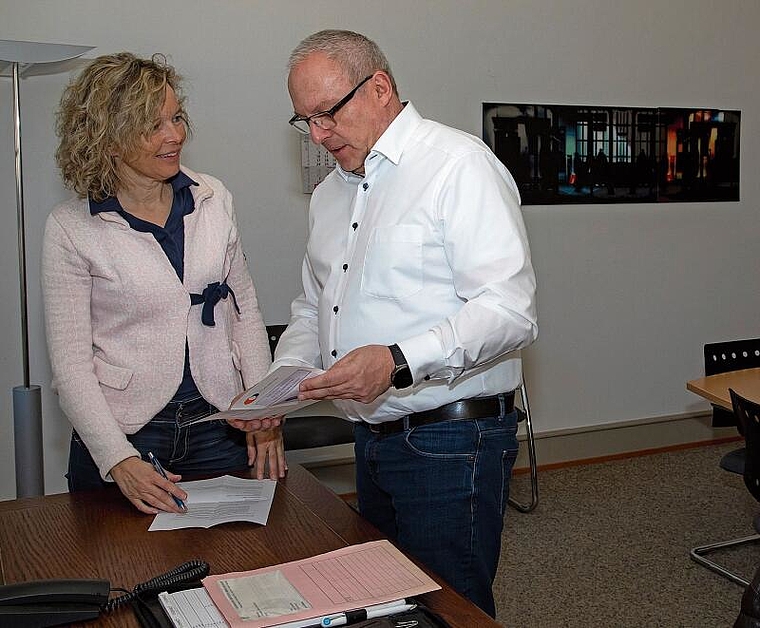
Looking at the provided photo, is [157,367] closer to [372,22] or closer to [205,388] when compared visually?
[205,388]

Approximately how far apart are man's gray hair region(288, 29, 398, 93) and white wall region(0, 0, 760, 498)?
7.55ft

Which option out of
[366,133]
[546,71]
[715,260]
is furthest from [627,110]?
[366,133]

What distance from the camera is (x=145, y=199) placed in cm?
230

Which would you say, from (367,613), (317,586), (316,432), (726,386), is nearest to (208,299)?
(317,586)

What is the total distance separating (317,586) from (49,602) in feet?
1.41

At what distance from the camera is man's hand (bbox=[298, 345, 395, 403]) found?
5.88 ft

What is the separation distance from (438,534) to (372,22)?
10.1 feet

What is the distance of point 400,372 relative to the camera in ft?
6.01

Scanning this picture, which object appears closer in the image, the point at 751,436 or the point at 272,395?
the point at 272,395

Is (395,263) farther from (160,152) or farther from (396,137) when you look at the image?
(160,152)

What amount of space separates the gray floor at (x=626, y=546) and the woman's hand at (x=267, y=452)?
1.42 meters

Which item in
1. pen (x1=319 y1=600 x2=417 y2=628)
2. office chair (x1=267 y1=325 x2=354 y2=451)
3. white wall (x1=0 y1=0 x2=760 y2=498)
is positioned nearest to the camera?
pen (x1=319 y1=600 x2=417 y2=628)

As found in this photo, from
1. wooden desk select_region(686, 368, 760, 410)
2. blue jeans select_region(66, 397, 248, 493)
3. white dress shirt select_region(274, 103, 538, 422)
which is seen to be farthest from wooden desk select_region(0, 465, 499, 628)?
wooden desk select_region(686, 368, 760, 410)

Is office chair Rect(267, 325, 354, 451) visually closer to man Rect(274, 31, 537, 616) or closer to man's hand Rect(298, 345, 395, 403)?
man Rect(274, 31, 537, 616)
